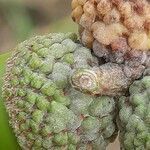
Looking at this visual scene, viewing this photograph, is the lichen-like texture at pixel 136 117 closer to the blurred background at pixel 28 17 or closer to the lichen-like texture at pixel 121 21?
the lichen-like texture at pixel 121 21

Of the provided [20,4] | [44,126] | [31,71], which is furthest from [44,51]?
[20,4]

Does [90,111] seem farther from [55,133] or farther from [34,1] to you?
[34,1]

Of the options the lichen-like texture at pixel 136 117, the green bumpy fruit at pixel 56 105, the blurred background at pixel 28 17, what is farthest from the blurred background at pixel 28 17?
the lichen-like texture at pixel 136 117

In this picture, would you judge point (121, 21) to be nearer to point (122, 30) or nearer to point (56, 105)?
point (122, 30)

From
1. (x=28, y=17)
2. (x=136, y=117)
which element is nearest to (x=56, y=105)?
(x=136, y=117)

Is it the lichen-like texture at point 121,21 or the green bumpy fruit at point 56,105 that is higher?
the lichen-like texture at point 121,21

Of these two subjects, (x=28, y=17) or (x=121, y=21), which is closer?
(x=121, y=21)

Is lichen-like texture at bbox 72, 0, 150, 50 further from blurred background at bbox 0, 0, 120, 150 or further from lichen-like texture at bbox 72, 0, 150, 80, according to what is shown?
blurred background at bbox 0, 0, 120, 150
